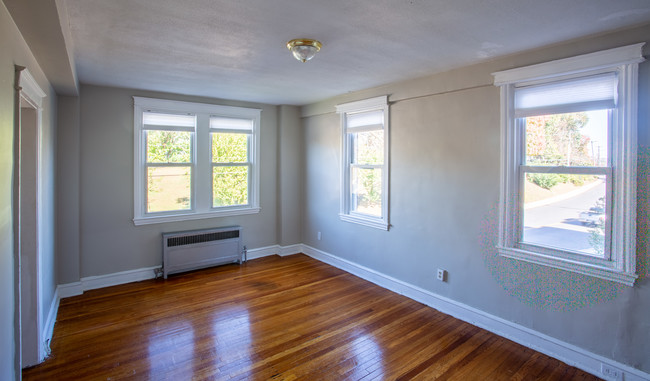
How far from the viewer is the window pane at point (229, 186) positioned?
4941mm

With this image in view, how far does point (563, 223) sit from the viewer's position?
106 inches

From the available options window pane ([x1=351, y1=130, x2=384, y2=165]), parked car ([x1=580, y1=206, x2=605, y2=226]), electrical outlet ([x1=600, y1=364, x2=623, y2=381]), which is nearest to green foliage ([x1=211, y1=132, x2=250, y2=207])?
window pane ([x1=351, y1=130, x2=384, y2=165])

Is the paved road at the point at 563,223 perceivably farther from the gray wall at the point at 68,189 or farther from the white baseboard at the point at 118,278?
the gray wall at the point at 68,189

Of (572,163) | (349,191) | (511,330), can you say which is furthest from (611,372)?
(349,191)

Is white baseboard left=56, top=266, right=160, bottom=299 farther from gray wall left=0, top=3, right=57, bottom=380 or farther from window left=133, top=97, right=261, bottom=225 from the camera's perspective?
gray wall left=0, top=3, right=57, bottom=380

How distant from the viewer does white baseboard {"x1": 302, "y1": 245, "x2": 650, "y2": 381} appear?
7.93 feet

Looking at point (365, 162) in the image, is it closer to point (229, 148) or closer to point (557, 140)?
point (229, 148)

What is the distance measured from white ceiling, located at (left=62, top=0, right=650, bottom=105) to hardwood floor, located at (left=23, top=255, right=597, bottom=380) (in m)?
2.42

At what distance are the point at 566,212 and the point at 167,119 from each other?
4.53 m

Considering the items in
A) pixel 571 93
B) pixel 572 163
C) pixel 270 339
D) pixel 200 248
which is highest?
pixel 571 93

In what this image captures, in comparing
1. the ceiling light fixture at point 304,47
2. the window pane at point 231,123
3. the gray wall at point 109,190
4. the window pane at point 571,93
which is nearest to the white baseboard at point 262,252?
the gray wall at point 109,190

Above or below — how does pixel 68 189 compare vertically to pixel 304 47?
below

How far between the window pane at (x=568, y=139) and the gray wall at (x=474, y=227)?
0.24 metres

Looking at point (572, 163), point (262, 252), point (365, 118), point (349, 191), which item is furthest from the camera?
point (262, 252)
